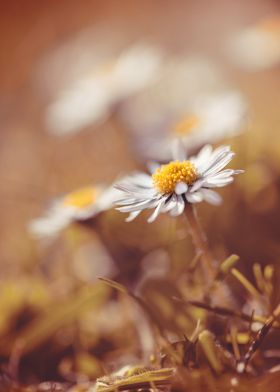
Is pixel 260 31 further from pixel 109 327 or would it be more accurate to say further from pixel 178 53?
pixel 109 327

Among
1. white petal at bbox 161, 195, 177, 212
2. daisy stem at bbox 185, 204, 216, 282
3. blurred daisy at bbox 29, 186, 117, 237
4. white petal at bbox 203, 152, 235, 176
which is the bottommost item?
daisy stem at bbox 185, 204, 216, 282

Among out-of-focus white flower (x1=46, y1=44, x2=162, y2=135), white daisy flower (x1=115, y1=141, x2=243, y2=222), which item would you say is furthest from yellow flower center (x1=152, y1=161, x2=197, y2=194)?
out-of-focus white flower (x1=46, y1=44, x2=162, y2=135)

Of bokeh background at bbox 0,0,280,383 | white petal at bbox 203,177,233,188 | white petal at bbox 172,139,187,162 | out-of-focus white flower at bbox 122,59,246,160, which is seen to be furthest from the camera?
out-of-focus white flower at bbox 122,59,246,160

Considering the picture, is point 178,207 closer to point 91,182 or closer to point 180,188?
point 180,188

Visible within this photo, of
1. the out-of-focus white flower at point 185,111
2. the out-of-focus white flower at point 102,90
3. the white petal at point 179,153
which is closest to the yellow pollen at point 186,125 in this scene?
the out-of-focus white flower at point 185,111

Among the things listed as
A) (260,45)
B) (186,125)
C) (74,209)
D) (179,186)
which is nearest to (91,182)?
(186,125)

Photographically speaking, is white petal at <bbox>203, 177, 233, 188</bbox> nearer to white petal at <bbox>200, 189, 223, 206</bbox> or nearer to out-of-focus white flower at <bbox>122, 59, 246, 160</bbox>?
white petal at <bbox>200, 189, 223, 206</bbox>

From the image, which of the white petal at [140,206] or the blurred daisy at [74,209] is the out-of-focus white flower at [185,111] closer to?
the blurred daisy at [74,209]
